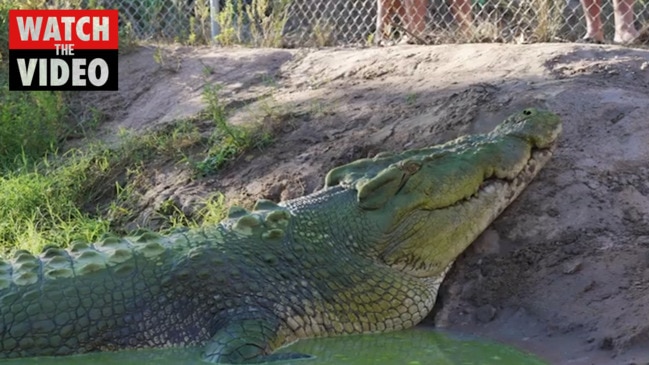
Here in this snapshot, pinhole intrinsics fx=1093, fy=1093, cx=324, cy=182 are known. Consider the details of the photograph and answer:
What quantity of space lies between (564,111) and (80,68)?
5.08 meters

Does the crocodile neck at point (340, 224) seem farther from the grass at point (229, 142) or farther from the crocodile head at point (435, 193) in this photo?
the grass at point (229, 142)

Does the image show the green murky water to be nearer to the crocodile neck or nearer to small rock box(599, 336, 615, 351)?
small rock box(599, 336, 615, 351)

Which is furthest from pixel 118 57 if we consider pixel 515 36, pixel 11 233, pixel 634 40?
pixel 634 40

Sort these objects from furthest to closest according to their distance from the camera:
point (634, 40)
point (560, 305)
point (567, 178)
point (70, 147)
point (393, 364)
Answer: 1. point (70, 147)
2. point (634, 40)
3. point (567, 178)
4. point (560, 305)
5. point (393, 364)

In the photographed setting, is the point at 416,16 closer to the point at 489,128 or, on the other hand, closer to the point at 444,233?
the point at 489,128

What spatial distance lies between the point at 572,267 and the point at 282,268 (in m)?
1.37

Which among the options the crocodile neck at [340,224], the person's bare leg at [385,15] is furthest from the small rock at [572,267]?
the person's bare leg at [385,15]

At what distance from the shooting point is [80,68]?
9.71m

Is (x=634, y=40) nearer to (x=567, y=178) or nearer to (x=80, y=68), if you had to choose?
(x=567, y=178)

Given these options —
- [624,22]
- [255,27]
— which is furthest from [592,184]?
[255,27]

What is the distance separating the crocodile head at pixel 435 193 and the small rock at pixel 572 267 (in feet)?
1.48

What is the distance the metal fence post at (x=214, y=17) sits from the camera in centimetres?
972
